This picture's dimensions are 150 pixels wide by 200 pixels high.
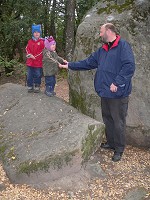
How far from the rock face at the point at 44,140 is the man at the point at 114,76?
1.36 feet

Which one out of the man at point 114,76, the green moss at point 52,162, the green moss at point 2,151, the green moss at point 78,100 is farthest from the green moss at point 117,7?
the green moss at point 2,151

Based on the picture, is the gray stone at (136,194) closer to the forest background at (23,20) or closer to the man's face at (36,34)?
the man's face at (36,34)

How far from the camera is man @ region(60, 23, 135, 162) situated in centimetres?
482

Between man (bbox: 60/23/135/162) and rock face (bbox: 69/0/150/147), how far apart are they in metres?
0.58

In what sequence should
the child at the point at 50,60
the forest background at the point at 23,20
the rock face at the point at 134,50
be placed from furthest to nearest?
the forest background at the point at 23,20, the child at the point at 50,60, the rock face at the point at 134,50

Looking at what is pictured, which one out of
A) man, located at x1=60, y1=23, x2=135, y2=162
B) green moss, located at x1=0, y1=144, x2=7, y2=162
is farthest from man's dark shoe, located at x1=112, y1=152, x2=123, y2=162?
green moss, located at x1=0, y1=144, x2=7, y2=162

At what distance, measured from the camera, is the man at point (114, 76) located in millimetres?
4819

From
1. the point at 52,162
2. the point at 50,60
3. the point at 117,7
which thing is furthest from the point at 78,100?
the point at 52,162

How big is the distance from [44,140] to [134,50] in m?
2.31

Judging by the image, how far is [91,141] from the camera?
4.82m

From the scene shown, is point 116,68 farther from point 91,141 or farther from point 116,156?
point 116,156

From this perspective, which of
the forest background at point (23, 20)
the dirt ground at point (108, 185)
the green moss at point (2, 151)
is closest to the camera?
the dirt ground at point (108, 185)

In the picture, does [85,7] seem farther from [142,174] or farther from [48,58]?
[142,174]

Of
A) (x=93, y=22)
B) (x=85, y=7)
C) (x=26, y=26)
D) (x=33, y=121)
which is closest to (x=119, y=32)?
(x=93, y=22)
